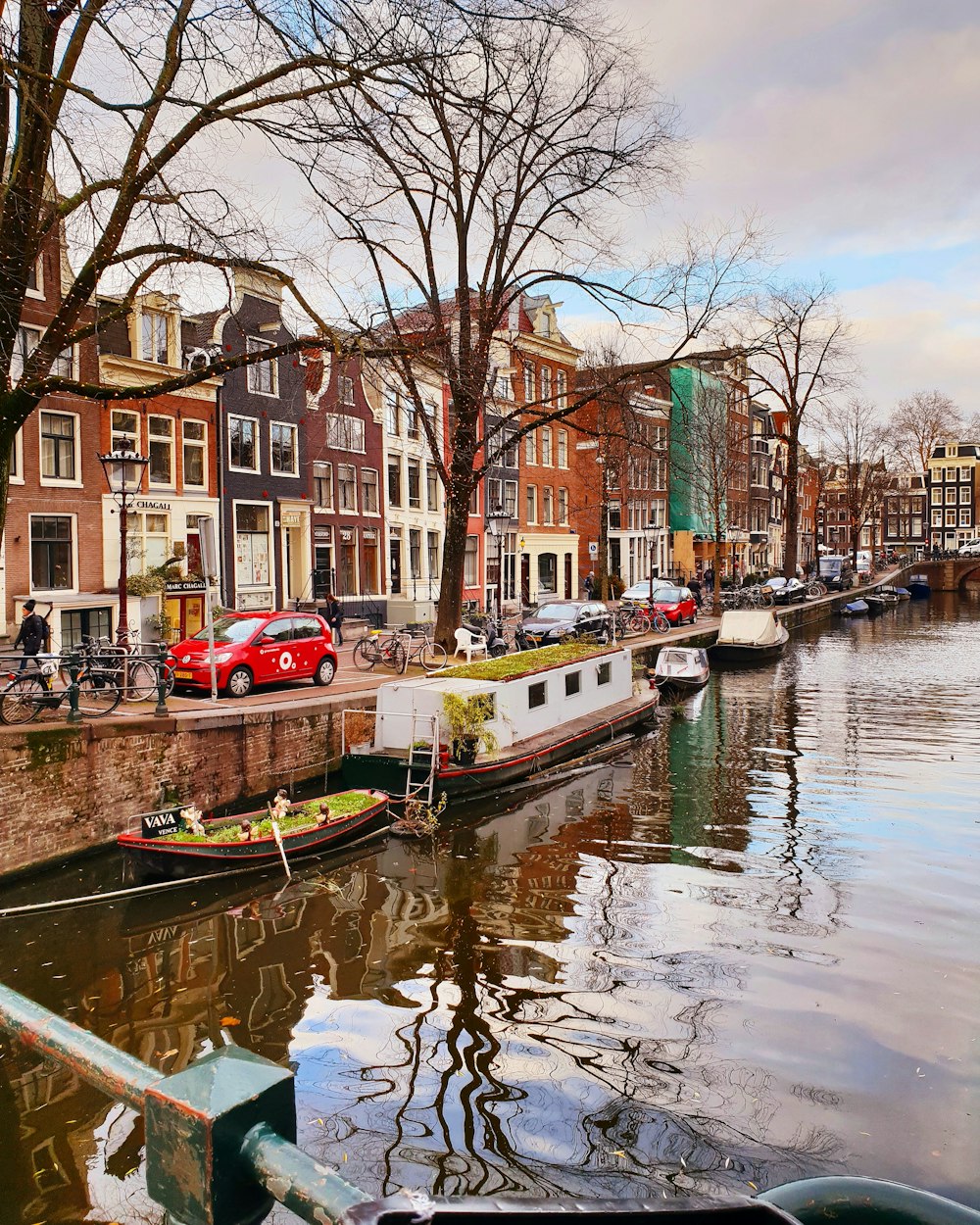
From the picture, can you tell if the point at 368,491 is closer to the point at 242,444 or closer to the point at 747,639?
the point at 242,444

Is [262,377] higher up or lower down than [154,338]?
lower down

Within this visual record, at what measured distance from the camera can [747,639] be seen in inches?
1447

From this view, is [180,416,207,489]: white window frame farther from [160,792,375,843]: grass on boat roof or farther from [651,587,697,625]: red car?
[651,587,697,625]: red car

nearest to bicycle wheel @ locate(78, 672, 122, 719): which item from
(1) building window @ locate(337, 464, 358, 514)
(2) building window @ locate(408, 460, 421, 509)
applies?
(1) building window @ locate(337, 464, 358, 514)

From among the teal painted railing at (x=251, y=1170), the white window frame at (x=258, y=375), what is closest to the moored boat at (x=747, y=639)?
the white window frame at (x=258, y=375)

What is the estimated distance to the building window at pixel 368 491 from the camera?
118 feet

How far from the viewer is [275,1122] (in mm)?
1308

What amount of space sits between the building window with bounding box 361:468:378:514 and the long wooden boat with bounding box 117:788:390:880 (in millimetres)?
23282

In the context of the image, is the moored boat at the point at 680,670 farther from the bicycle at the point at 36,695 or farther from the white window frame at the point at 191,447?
the bicycle at the point at 36,695

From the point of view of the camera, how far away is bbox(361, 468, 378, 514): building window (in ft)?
118

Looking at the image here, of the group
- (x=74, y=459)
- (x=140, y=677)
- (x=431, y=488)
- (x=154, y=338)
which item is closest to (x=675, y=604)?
(x=431, y=488)

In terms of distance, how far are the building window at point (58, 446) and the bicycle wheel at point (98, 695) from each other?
10.5 metres

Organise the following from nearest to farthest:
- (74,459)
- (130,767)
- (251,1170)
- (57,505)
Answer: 1. (251,1170)
2. (130,767)
3. (57,505)
4. (74,459)

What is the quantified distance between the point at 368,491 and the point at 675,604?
14217 mm
